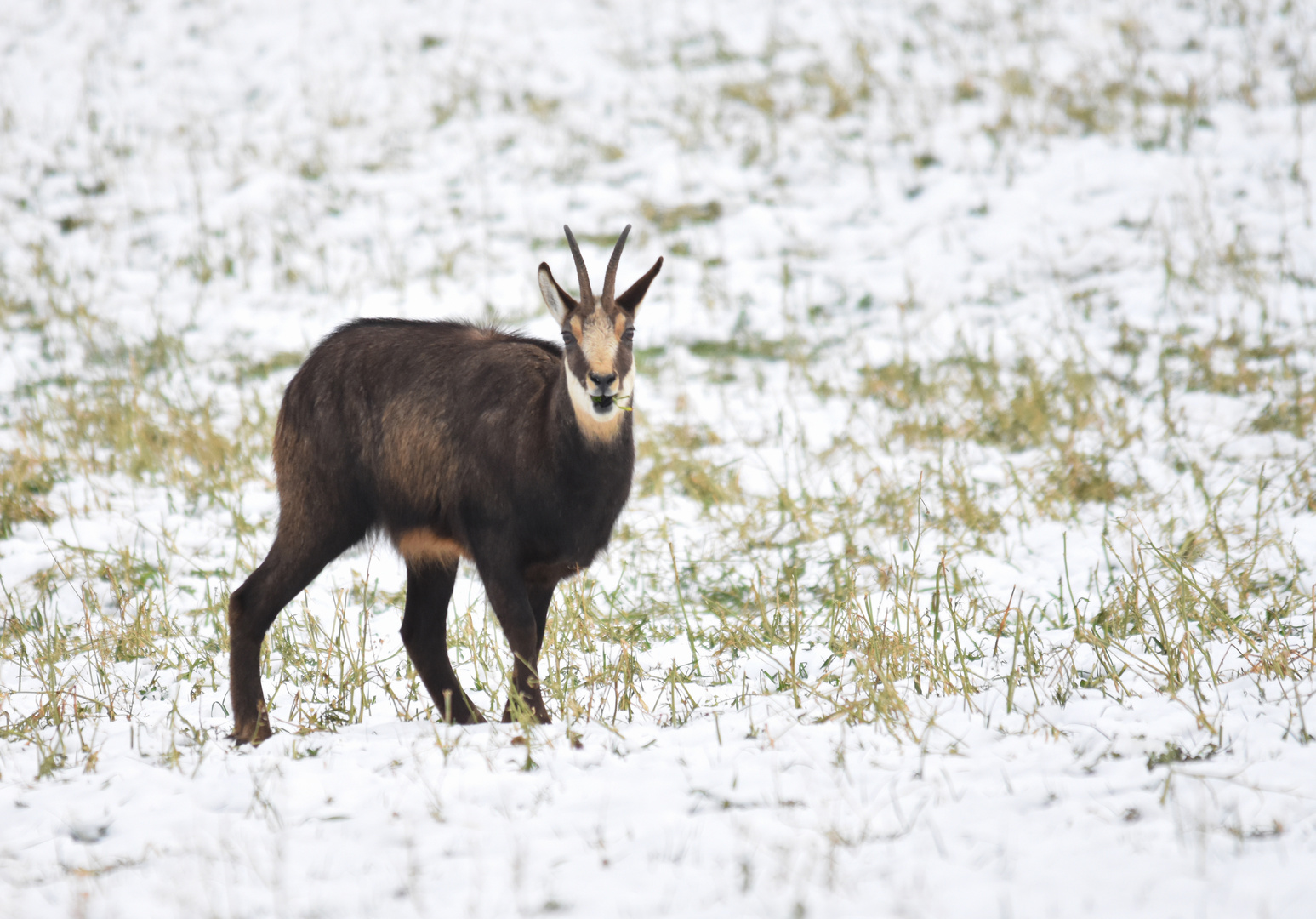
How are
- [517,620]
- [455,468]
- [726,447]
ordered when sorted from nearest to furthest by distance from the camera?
[517,620]
[455,468]
[726,447]

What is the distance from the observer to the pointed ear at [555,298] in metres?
4.32

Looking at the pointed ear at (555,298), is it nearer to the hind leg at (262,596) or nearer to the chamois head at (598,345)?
the chamois head at (598,345)

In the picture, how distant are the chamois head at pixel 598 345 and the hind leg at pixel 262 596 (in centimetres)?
114

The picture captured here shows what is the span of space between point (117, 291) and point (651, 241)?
527 cm

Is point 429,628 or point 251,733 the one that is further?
point 429,628

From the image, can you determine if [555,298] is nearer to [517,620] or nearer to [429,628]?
[517,620]

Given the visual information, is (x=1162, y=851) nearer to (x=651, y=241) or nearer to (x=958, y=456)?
(x=958, y=456)

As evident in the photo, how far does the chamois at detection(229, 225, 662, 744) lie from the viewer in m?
4.20

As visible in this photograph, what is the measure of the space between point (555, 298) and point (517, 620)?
1259 mm

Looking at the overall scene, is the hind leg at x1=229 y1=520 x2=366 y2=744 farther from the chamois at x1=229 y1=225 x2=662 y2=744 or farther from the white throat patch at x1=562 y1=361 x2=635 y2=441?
the white throat patch at x1=562 y1=361 x2=635 y2=441

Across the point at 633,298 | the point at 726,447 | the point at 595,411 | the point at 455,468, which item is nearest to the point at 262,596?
the point at 455,468

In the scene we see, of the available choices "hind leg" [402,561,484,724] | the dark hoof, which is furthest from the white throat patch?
the dark hoof

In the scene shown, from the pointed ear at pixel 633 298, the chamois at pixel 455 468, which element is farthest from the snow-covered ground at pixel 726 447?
the pointed ear at pixel 633 298

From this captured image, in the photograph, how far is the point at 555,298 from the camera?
4.37m
